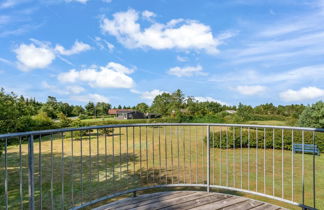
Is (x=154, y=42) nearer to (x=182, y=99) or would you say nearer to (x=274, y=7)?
(x=274, y=7)

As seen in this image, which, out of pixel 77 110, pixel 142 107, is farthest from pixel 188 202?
pixel 142 107

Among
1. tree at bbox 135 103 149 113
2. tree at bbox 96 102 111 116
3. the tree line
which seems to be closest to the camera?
the tree line

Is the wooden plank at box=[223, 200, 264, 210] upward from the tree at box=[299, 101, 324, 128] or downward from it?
downward

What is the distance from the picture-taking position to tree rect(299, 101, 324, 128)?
12668 millimetres

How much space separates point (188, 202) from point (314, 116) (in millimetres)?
13917

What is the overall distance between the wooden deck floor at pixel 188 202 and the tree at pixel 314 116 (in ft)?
42.7

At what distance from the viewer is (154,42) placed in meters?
10.8

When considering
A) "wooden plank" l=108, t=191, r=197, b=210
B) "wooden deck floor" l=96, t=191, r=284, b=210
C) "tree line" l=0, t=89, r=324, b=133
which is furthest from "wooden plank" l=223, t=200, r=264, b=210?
"tree line" l=0, t=89, r=324, b=133

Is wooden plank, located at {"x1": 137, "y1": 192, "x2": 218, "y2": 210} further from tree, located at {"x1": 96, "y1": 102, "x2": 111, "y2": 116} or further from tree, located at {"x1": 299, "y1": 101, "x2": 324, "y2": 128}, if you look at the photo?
tree, located at {"x1": 96, "y1": 102, "x2": 111, "y2": 116}

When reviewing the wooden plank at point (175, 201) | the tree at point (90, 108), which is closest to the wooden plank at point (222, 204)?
the wooden plank at point (175, 201)

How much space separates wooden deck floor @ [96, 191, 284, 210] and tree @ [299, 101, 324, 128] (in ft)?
42.7

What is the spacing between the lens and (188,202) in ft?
8.64

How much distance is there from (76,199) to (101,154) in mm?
5859

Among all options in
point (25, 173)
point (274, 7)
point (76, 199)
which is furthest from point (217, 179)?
point (25, 173)
